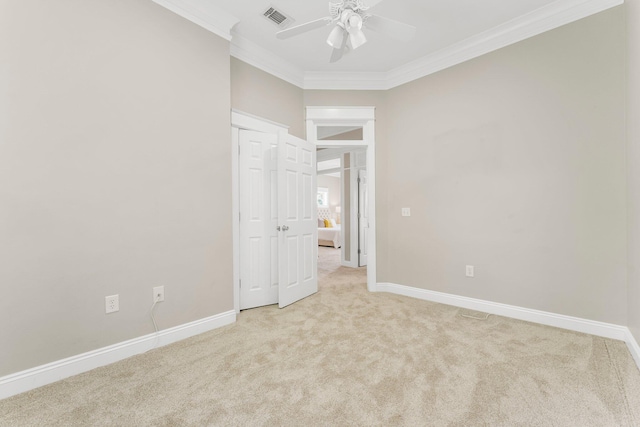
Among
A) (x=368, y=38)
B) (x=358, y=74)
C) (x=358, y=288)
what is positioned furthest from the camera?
(x=358, y=288)

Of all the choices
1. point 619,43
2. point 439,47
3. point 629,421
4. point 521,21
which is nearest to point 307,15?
point 439,47

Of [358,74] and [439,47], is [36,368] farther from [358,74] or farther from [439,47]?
[439,47]

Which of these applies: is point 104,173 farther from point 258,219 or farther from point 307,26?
point 307,26

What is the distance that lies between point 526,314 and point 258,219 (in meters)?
2.88

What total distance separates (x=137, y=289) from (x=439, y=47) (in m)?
3.82

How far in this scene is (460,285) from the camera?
3080 mm

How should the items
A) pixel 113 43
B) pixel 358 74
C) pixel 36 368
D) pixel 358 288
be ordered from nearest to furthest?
pixel 36 368 → pixel 113 43 → pixel 358 74 → pixel 358 288

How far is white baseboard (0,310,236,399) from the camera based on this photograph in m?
1.60

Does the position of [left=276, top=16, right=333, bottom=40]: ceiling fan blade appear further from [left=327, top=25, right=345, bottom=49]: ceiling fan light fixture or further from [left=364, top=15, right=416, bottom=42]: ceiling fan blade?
[left=364, top=15, right=416, bottom=42]: ceiling fan blade

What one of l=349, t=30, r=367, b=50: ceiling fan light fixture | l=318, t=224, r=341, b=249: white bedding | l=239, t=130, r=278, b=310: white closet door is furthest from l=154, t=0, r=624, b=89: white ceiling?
l=318, t=224, r=341, b=249: white bedding

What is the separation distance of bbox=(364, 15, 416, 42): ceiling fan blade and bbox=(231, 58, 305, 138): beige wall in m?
1.54

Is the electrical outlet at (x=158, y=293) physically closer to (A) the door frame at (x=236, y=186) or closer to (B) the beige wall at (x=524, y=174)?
(A) the door frame at (x=236, y=186)

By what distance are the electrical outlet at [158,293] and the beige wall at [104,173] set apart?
0.15 feet

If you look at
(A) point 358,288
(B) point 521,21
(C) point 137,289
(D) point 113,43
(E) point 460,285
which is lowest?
(A) point 358,288
